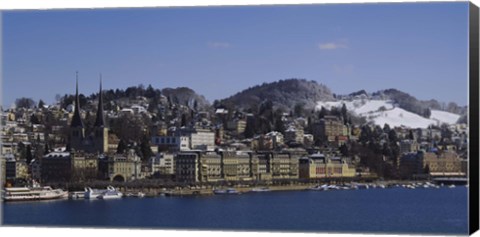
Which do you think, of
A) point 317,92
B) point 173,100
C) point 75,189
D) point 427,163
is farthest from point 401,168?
point 75,189

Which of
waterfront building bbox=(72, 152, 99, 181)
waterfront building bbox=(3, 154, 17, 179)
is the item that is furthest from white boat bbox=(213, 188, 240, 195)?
waterfront building bbox=(3, 154, 17, 179)

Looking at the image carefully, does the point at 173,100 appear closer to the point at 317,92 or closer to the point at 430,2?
the point at 317,92

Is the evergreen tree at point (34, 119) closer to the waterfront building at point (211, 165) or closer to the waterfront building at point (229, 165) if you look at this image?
the waterfront building at point (211, 165)

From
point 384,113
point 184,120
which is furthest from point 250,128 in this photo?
point 384,113

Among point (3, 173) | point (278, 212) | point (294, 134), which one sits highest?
point (294, 134)

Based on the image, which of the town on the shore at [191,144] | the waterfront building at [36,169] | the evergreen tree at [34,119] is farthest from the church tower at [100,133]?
the waterfront building at [36,169]

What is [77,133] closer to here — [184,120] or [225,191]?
[184,120]

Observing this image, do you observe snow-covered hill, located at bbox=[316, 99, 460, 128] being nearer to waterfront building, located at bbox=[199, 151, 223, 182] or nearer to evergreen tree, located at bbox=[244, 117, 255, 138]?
evergreen tree, located at bbox=[244, 117, 255, 138]
